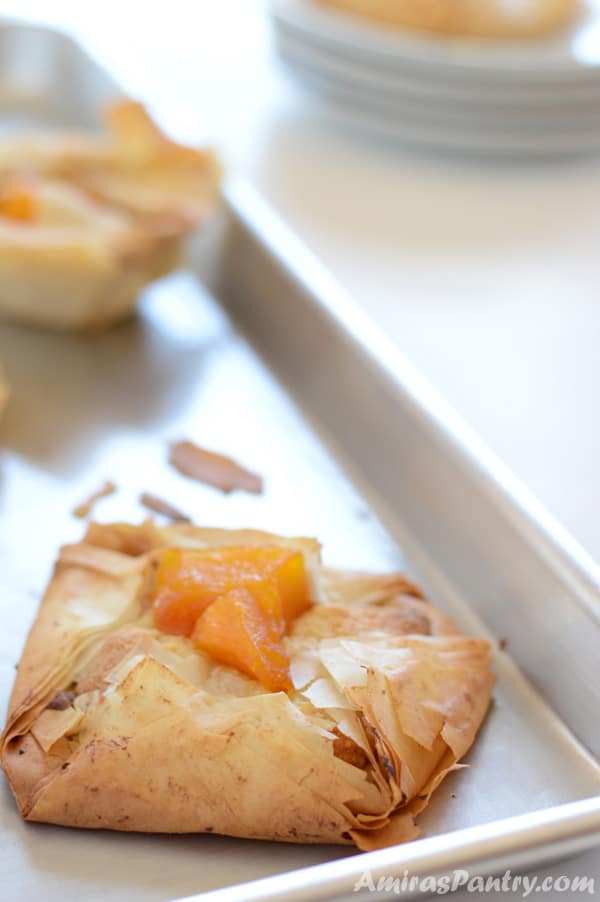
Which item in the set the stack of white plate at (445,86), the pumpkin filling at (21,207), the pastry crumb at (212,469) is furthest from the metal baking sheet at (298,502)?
the stack of white plate at (445,86)

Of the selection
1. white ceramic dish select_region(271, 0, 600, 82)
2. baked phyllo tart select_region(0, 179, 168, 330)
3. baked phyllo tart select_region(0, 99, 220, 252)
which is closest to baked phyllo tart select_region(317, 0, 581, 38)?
white ceramic dish select_region(271, 0, 600, 82)

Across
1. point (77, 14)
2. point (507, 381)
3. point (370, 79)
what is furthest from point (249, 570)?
point (77, 14)

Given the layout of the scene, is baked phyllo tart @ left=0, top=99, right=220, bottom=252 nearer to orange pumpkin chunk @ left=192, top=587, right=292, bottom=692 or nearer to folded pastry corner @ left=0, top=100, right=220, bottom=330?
folded pastry corner @ left=0, top=100, right=220, bottom=330

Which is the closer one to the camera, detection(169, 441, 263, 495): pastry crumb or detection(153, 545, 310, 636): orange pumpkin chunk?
detection(153, 545, 310, 636): orange pumpkin chunk

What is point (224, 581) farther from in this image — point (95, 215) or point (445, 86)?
point (445, 86)

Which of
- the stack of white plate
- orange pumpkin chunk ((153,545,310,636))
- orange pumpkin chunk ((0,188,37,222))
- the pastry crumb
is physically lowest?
the pastry crumb

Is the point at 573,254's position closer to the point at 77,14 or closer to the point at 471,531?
the point at 471,531

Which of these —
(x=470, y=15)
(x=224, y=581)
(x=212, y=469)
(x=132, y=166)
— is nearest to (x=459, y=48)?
(x=470, y=15)
